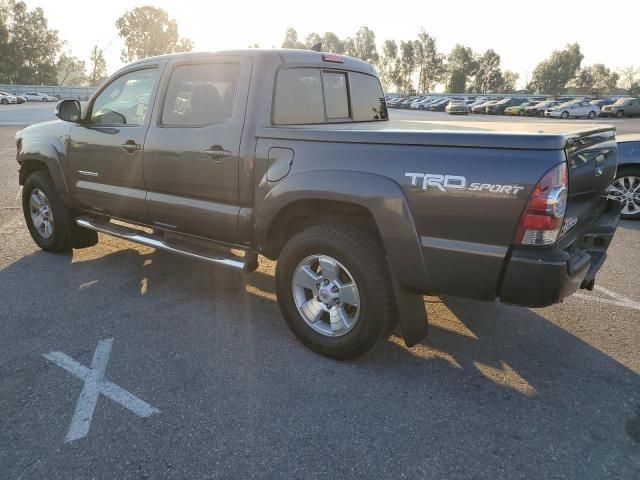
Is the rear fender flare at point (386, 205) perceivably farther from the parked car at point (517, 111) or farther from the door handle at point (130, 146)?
the parked car at point (517, 111)

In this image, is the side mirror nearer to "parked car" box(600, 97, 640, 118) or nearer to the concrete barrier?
"parked car" box(600, 97, 640, 118)

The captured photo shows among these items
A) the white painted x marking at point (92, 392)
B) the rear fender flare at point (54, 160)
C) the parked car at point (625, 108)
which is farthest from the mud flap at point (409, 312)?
the parked car at point (625, 108)

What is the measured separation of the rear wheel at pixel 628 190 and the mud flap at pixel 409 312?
5.31 m

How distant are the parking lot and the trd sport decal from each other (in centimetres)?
122

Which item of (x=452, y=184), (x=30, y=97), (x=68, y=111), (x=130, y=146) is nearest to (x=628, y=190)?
(x=452, y=184)

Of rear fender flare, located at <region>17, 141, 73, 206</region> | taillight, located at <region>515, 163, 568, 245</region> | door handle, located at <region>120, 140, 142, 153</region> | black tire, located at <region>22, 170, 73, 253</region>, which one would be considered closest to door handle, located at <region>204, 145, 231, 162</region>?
door handle, located at <region>120, 140, 142, 153</region>

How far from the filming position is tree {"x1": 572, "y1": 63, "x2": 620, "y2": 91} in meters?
102

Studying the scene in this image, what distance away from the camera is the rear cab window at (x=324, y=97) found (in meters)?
3.38

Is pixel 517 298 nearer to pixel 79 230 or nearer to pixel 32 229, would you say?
pixel 79 230

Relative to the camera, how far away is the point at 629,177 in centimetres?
673

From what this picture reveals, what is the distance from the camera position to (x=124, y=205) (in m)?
4.21

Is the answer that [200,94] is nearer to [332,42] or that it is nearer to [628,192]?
[628,192]

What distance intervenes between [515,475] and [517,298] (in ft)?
2.72

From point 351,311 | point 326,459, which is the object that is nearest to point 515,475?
point 326,459
